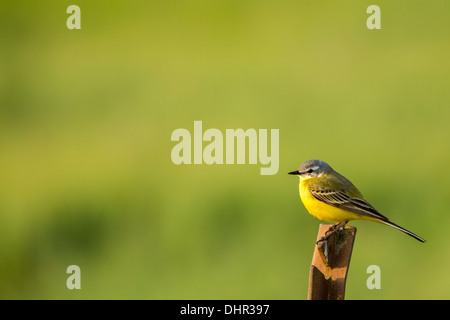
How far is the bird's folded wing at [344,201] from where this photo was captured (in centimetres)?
654

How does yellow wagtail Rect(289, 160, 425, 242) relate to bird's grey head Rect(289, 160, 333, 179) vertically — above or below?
below

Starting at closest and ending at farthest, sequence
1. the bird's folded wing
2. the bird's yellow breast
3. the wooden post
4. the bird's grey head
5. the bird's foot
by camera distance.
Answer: the wooden post, the bird's foot, the bird's folded wing, the bird's yellow breast, the bird's grey head

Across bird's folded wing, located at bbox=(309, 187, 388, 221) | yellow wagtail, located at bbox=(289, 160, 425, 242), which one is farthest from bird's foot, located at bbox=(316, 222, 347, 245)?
bird's folded wing, located at bbox=(309, 187, 388, 221)

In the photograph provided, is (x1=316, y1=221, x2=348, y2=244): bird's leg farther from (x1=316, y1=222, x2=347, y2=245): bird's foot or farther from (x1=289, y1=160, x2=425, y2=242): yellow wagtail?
(x1=289, y1=160, x2=425, y2=242): yellow wagtail

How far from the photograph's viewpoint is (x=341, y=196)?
6.81 meters

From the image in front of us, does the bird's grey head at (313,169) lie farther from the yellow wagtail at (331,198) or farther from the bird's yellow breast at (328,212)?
the bird's yellow breast at (328,212)

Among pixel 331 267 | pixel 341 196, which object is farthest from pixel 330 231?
pixel 341 196

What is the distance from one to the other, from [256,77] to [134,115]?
2.66 m

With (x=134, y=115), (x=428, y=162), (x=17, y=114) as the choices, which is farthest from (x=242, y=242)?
(x=17, y=114)

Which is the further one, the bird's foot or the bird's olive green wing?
the bird's olive green wing

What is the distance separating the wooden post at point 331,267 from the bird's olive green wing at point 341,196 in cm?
109

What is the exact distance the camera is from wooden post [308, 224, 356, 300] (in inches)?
204

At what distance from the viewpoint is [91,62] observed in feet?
53.8

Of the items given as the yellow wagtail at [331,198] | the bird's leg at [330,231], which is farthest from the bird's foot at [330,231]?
the yellow wagtail at [331,198]
